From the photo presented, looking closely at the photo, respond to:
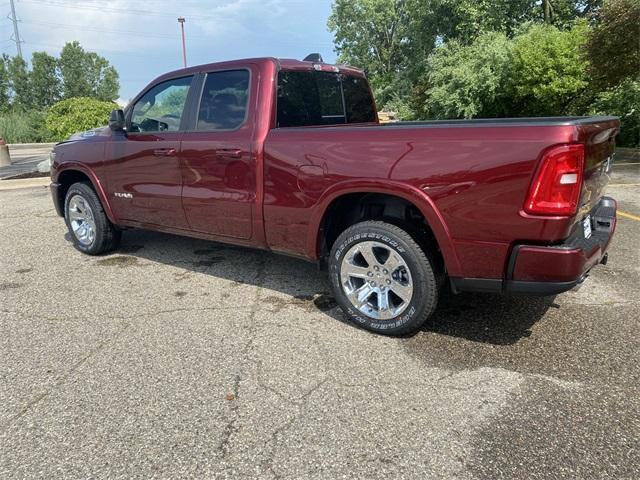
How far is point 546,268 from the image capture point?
9.16 feet

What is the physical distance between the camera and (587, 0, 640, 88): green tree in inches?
428

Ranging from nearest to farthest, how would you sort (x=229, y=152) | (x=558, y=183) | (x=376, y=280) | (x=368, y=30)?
(x=558, y=183), (x=376, y=280), (x=229, y=152), (x=368, y=30)

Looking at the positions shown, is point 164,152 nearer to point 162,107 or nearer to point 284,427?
point 162,107

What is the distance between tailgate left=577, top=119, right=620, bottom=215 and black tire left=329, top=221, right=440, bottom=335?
97cm

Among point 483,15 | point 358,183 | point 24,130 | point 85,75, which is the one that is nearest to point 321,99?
point 358,183

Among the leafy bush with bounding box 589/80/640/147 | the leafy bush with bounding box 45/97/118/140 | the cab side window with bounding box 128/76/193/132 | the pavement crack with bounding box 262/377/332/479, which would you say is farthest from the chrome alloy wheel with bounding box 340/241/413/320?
the leafy bush with bounding box 45/97/118/140

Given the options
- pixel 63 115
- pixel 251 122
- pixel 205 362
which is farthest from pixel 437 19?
pixel 205 362

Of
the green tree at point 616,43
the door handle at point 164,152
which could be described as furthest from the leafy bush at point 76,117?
the green tree at point 616,43

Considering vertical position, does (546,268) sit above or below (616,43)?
below

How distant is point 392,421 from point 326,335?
1.07m

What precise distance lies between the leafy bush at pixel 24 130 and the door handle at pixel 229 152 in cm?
2975

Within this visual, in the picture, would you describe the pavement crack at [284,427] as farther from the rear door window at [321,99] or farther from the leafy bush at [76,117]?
the leafy bush at [76,117]

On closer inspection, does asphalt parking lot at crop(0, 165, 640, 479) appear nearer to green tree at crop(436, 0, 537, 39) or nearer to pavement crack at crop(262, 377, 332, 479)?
pavement crack at crop(262, 377, 332, 479)

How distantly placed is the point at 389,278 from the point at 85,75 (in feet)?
257
